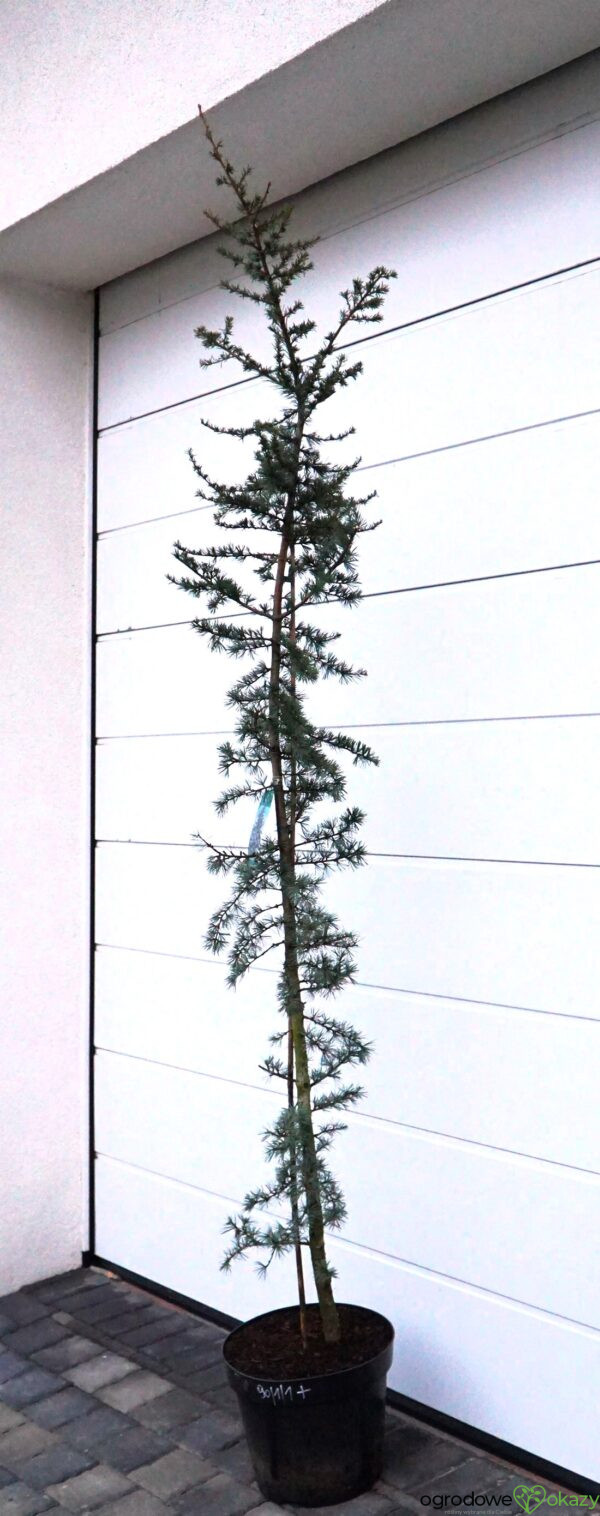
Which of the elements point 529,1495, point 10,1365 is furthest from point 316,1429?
point 10,1365

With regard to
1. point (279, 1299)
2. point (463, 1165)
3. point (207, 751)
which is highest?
point (207, 751)

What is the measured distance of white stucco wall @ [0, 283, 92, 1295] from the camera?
3797 millimetres

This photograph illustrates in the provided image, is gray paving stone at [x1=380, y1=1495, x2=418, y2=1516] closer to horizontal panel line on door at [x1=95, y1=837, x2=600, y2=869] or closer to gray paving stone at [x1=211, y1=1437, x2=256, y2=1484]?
gray paving stone at [x1=211, y1=1437, x2=256, y2=1484]

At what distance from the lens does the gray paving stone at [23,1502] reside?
2.60 metres

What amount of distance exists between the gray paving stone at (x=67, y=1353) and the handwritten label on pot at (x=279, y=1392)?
0.97 meters

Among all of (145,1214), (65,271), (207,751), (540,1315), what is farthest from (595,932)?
(65,271)

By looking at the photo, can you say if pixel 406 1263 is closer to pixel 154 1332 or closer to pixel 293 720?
pixel 154 1332

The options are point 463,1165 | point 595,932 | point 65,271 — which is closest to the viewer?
point 595,932

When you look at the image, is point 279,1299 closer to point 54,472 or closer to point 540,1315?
point 540,1315

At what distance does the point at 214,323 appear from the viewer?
3545 millimetres

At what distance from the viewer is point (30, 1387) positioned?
3.14 meters

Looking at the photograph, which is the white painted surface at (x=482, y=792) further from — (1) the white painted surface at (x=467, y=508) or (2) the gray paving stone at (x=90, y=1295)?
(2) the gray paving stone at (x=90, y=1295)

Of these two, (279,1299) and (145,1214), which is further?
(145,1214)

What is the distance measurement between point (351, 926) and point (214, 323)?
1742 mm
